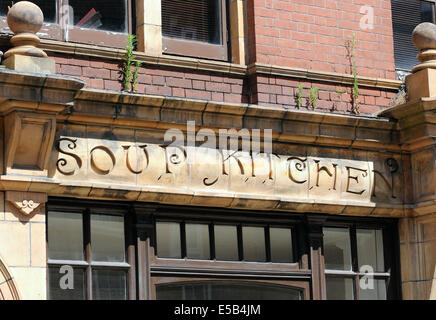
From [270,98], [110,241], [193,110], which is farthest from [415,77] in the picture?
[110,241]

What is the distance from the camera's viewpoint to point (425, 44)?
12.3 metres

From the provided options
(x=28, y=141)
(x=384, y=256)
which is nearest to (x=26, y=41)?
(x=28, y=141)

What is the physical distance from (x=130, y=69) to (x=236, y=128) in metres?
1.23

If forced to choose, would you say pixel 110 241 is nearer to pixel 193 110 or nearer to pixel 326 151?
pixel 193 110

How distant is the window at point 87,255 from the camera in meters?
10.8

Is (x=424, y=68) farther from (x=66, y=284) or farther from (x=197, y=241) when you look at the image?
(x=66, y=284)

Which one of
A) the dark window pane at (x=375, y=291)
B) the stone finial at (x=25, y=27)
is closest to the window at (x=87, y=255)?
the stone finial at (x=25, y=27)

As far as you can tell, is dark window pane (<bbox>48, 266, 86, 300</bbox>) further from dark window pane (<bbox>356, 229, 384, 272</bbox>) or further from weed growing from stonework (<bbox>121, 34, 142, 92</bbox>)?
dark window pane (<bbox>356, 229, 384, 272</bbox>)

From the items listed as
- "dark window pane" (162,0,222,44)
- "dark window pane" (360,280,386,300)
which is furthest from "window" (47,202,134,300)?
"dark window pane" (360,280,386,300)

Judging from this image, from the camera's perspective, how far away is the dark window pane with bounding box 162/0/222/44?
480 inches

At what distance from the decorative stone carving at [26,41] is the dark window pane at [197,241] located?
2.26 m

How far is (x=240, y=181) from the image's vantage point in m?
11.6

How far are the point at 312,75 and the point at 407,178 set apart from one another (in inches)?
60.6

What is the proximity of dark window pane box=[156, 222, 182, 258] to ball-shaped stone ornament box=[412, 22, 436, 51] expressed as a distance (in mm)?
3319
